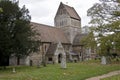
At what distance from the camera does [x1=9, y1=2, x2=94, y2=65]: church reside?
57250mm

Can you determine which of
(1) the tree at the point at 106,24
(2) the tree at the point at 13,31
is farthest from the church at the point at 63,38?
(1) the tree at the point at 106,24

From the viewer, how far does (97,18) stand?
28.4 metres

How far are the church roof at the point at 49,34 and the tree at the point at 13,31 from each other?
2109 centimetres

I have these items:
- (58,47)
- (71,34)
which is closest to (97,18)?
(58,47)

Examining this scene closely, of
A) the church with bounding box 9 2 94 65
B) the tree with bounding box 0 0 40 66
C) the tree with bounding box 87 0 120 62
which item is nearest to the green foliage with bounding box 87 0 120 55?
the tree with bounding box 87 0 120 62

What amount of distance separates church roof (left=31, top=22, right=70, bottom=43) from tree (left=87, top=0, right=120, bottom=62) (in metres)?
29.2

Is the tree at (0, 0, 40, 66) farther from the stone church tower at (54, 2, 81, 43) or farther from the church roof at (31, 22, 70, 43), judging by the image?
the stone church tower at (54, 2, 81, 43)

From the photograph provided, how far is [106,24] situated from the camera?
26.7 metres

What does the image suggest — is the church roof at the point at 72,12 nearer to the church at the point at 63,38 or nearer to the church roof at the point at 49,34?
the church at the point at 63,38

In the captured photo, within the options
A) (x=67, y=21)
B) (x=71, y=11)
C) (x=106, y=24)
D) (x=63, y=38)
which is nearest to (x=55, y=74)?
(x=106, y=24)

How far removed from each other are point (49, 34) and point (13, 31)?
28758 millimetres

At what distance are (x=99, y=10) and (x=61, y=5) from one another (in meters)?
42.4

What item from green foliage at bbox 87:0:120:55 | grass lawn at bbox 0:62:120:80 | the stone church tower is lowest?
grass lawn at bbox 0:62:120:80

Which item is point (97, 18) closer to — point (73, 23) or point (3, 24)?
point (3, 24)
